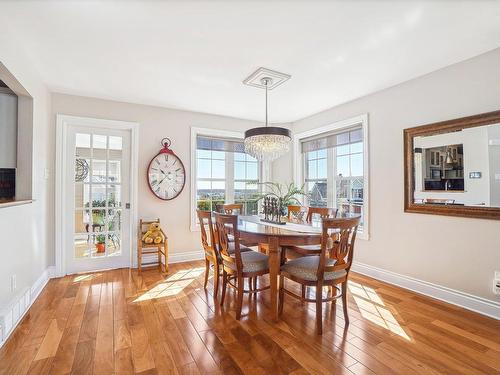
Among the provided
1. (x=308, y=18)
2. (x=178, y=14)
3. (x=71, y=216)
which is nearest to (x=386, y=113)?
(x=308, y=18)

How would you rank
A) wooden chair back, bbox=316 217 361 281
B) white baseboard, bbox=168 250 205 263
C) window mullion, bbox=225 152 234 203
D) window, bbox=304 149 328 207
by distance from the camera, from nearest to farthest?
wooden chair back, bbox=316 217 361 281 → white baseboard, bbox=168 250 205 263 → window, bbox=304 149 328 207 → window mullion, bbox=225 152 234 203

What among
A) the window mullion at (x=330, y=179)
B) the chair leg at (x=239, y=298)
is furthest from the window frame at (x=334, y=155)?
the chair leg at (x=239, y=298)

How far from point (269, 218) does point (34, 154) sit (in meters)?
2.73

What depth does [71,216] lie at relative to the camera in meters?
3.62

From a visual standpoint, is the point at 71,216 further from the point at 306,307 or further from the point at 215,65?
the point at 306,307

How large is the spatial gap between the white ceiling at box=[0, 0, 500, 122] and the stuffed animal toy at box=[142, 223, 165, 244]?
73.5 inches

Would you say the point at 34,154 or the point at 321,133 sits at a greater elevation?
the point at 321,133

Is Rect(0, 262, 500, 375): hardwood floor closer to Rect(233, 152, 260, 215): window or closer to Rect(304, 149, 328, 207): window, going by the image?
Rect(304, 149, 328, 207): window

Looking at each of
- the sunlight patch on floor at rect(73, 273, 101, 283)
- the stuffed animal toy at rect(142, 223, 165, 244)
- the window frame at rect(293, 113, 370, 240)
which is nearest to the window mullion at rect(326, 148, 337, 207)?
the window frame at rect(293, 113, 370, 240)

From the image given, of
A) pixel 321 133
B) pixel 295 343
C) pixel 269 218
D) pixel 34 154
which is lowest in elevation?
pixel 295 343

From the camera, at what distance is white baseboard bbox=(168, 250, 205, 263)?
4.17 metres

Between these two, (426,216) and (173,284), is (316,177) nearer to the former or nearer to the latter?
(426,216)

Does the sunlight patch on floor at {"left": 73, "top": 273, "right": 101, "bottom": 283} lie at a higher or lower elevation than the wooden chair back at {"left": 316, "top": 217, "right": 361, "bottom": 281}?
lower

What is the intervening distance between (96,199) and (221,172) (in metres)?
2.00
